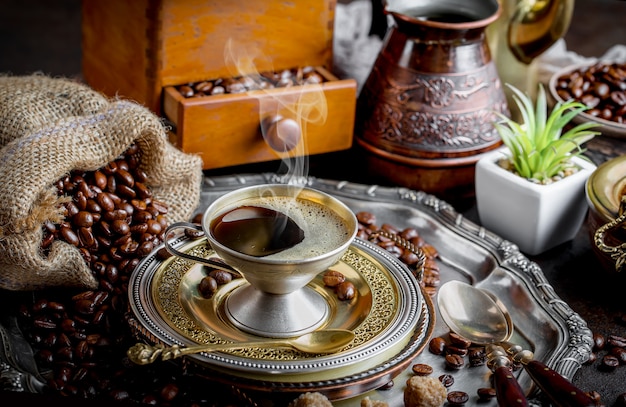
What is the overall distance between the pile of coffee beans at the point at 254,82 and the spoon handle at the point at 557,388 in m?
0.89

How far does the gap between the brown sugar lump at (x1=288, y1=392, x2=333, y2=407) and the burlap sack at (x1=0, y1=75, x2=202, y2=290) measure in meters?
0.49

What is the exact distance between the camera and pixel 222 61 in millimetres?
1807

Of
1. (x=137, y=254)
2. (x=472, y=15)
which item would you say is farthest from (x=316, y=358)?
(x=472, y=15)

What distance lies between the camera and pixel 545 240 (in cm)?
168

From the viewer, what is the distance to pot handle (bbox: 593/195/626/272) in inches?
55.6

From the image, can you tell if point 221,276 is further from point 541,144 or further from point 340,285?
point 541,144

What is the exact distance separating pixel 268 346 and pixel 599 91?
50.6 inches

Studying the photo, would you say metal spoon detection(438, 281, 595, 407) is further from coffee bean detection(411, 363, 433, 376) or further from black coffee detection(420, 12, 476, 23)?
black coffee detection(420, 12, 476, 23)

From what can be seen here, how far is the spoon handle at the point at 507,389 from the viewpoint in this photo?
1.10 metres

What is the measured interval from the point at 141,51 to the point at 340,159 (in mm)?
571

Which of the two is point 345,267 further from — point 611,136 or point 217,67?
point 611,136

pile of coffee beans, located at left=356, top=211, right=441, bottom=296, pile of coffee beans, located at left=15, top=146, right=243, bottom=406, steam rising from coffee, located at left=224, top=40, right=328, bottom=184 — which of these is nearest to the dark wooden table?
steam rising from coffee, located at left=224, top=40, right=328, bottom=184

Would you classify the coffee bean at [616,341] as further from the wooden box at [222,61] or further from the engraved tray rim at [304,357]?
the wooden box at [222,61]

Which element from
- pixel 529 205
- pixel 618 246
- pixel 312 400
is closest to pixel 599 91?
pixel 529 205
